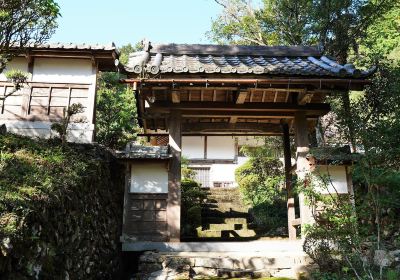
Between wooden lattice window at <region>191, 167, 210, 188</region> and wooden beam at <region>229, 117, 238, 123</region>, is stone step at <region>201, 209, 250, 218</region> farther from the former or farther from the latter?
wooden lattice window at <region>191, 167, 210, 188</region>

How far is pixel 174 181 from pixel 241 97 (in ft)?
8.42

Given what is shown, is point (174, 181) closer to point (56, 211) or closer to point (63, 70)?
point (56, 211)

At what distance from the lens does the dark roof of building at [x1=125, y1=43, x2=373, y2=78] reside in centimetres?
824

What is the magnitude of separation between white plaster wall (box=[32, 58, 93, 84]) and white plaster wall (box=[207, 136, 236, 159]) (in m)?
14.5

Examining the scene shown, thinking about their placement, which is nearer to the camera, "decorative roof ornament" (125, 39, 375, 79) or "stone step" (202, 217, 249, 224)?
"decorative roof ornament" (125, 39, 375, 79)

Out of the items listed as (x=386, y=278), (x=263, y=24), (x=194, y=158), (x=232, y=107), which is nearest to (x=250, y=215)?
(x=232, y=107)

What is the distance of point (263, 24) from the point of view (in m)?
18.3

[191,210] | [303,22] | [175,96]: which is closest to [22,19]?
[175,96]

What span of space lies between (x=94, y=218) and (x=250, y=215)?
24.9 feet

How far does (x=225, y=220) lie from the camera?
12133 millimetres

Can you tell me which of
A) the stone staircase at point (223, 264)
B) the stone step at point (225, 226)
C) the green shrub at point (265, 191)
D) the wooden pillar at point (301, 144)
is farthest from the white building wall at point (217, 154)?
the stone staircase at point (223, 264)

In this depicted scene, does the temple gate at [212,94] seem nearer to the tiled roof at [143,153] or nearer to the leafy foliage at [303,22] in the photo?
the tiled roof at [143,153]

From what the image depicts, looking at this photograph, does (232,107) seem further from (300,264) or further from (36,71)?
(36,71)

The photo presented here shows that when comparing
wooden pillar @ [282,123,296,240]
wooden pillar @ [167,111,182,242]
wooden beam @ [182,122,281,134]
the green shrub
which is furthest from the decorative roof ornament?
the green shrub
